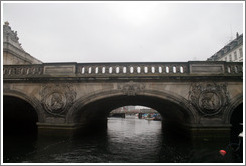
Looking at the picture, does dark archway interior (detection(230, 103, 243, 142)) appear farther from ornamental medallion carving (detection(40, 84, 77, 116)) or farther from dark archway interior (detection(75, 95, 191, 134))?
ornamental medallion carving (detection(40, 84, 77, 116))

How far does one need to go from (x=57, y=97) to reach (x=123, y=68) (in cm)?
492

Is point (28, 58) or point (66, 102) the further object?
point (28, 58)

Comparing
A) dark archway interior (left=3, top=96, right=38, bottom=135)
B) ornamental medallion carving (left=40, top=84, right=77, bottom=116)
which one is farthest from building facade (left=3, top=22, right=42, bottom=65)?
ornamental medallion carving (left=40, top=84, right=77, bottom=116)

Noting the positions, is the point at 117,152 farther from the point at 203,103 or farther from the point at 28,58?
the point at 28,58

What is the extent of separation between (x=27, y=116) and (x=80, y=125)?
297 inches

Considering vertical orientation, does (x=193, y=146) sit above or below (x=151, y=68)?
below

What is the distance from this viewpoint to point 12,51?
56.2ft

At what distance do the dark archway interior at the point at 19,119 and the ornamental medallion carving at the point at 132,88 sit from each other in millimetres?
9628

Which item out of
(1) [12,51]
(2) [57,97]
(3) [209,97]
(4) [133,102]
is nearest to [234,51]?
(4) [133,102]

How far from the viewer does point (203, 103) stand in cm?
1094

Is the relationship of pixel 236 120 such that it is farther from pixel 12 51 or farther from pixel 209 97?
pixel 12 51

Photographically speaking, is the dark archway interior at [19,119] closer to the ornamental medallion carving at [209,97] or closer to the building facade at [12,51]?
the building facade at [12,51]

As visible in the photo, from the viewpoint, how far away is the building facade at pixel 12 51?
653 inches

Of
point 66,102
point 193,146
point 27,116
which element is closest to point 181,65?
point 193,146
